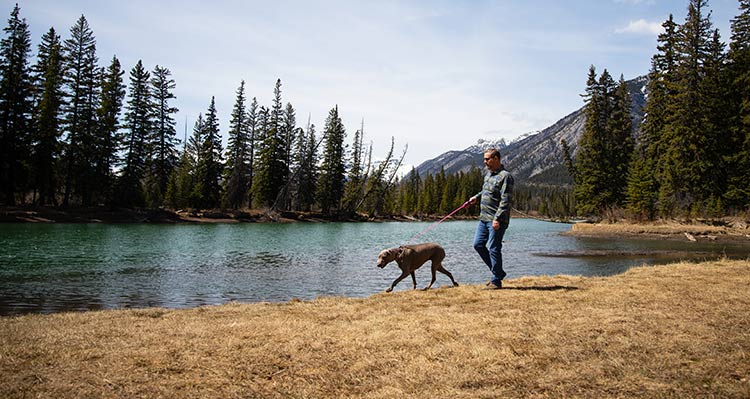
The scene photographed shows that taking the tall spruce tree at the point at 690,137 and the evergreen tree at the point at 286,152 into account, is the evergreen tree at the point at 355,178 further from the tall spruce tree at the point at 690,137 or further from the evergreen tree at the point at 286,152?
the tall spruce tree at the point at 690,137

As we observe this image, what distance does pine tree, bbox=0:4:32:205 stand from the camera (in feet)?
129

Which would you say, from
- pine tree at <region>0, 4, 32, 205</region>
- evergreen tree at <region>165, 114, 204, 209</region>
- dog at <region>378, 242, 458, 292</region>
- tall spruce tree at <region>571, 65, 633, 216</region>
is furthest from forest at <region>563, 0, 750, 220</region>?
pine tree at <region>0, 4, 32, 205</region>

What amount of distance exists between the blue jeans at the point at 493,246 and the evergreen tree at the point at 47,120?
1777 inches

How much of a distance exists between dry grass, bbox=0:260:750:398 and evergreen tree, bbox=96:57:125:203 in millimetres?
45518

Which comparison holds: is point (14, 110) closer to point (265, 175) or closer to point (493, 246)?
point (265, 175)

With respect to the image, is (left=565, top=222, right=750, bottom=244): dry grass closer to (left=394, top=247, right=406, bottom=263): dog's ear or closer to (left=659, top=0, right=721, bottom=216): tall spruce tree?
(left=659, top=0, right=721, bottom=216): tall spruce tree

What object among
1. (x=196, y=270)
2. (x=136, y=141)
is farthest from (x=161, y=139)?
(x=196, y=270)

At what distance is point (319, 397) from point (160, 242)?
2556 cm

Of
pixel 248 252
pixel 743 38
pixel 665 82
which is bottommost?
pixel 248 252

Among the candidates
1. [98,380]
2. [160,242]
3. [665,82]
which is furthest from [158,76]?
[98,380]

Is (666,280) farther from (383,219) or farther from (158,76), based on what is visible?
(383,219)

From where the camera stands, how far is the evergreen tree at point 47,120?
41250 mm

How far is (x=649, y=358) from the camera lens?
4.64m

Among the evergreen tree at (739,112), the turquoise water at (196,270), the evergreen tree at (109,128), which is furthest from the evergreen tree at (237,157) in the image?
the evergreen tree at (739,112)
